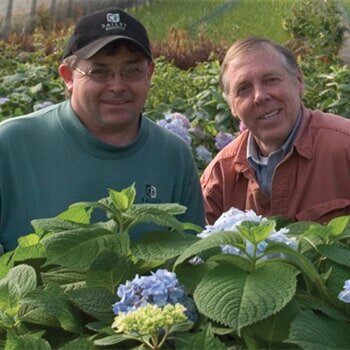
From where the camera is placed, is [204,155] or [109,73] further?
[204,155]

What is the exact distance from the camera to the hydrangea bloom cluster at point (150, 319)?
4.53ft

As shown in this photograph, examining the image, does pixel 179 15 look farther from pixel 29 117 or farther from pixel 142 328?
pixel 142 328

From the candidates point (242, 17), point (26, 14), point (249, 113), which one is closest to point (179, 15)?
point (242, 17)

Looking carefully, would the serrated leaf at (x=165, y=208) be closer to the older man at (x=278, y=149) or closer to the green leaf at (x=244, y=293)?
the green leaf at (x=244, y=293)

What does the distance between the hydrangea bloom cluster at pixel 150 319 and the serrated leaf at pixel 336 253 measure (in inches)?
12.7

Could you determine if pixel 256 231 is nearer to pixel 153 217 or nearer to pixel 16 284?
pixel 153 217

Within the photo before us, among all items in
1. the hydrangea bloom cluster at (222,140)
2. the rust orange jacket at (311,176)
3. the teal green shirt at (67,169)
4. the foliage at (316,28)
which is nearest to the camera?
the teal green shirt at (67,169)

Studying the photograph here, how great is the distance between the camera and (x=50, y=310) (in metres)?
1.57

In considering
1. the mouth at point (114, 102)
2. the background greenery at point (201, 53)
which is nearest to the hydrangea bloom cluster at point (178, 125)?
the background greenery at point (201, 53)

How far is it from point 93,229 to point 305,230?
0.43m

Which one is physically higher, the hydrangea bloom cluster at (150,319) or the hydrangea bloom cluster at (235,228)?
the hydrangea bloom cluster at (235,228)

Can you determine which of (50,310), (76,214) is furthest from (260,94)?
(50,310)

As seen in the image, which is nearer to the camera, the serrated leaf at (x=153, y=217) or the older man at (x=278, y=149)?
the serrated leaf at (x=153, y=217)

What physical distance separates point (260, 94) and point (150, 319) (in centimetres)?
199
